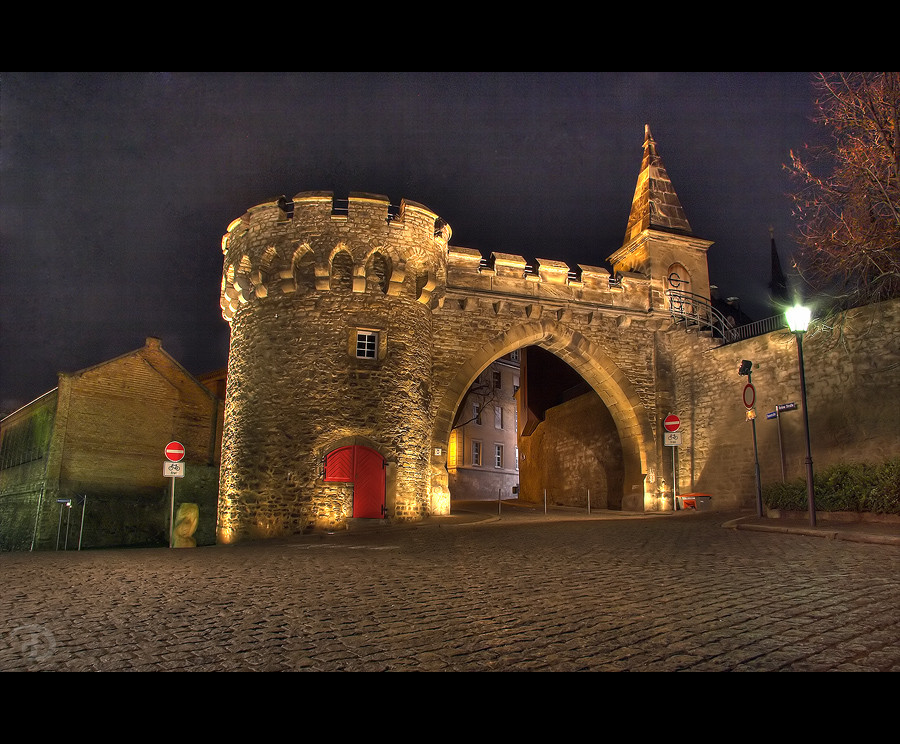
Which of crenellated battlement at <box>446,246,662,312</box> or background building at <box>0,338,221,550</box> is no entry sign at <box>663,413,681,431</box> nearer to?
crenellated battlement at <box>446,246,662,312</box>

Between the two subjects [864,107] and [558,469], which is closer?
[864,107]

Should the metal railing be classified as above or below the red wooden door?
above

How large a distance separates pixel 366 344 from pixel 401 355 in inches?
41.9

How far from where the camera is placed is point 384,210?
18.7 m

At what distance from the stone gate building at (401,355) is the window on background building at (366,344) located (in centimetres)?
3

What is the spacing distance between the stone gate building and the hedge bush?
18.2 feet

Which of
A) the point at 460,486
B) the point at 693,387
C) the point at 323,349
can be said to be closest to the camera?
the point at 323,349

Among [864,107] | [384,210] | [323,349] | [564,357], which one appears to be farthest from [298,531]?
[864,107]

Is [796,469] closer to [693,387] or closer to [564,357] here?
[693,387]

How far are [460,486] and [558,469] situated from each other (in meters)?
13.5

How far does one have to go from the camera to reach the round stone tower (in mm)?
17203

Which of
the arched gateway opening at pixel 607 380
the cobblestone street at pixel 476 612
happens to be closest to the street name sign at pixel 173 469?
the cobblestone street at pixel 476 612

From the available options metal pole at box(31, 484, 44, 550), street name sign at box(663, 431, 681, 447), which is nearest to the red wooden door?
street name sign at box(663, 431, 681, 447)

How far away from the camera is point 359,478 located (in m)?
17.3
